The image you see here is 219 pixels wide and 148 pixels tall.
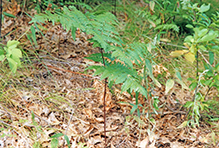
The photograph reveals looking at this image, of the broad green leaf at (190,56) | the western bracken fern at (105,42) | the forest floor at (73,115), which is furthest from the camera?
the forest floor at (73,115)

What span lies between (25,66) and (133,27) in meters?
1.48

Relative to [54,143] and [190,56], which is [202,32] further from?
[54,143]

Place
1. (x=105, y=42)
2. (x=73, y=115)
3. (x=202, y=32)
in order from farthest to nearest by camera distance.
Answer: (x=73, y=115) < (x=202, y=32) < (x=105, y=42)

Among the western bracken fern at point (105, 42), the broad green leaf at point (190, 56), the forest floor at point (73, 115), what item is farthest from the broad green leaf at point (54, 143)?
the broad green leaf at point (190, 56)

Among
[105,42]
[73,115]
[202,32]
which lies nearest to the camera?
[105,42]

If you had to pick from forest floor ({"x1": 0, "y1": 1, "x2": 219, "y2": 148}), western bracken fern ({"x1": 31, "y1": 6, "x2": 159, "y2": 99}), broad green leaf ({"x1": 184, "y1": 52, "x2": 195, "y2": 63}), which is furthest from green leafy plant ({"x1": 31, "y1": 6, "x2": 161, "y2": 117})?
forest floor ({"x1": 0, "y1": 1, "x2": 219, "y2": 148})

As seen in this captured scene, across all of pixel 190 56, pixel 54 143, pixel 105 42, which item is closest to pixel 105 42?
pixel 105 42

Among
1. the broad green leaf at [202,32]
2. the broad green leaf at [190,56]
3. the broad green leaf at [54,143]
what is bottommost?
the broad green leaf at [54,143]

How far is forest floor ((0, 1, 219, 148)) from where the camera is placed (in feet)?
5.33

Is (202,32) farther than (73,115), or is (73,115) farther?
(73,115)

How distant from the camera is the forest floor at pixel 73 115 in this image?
1626 millimetres

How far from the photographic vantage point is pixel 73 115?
1.79 m

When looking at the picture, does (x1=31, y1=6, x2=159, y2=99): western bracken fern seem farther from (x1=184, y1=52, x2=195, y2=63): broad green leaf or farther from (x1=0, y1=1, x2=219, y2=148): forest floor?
(x1=0, y1=1, x2=219, y2=148): forest floor

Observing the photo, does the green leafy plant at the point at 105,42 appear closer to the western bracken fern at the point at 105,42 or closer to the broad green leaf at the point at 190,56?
the western bracken fern at the point at 105,42
